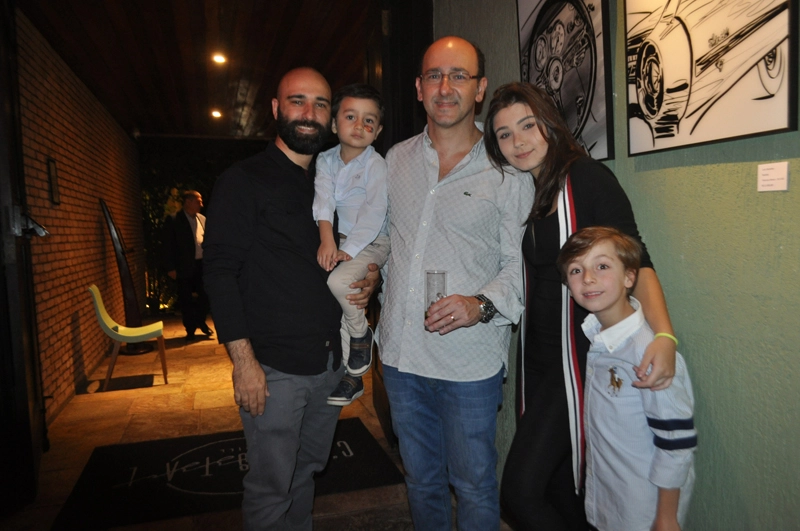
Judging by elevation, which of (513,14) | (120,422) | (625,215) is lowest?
(120,422)

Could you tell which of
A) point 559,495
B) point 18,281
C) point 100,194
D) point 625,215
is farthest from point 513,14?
point 100,194

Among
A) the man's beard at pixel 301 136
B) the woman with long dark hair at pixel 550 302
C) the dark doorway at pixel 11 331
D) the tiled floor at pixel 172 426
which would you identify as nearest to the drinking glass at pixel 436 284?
the woman with long dark hair at pixel 550 302

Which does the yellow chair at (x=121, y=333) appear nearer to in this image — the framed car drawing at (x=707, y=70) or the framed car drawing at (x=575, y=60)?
the framed car drawing at (x=575, y=60)

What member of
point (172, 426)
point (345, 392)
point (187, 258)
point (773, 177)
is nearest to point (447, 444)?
point (345, 392)

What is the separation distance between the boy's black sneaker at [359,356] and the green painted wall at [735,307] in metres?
1.10

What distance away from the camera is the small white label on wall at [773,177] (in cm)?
115

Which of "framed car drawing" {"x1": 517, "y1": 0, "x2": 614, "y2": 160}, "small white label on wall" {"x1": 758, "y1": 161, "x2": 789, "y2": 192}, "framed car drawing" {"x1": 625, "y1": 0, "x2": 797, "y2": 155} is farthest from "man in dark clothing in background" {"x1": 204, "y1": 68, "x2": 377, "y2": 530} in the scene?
"small white label on wall" {"x1": 758, "y1": 161, "x2": 789, "y2": 192}

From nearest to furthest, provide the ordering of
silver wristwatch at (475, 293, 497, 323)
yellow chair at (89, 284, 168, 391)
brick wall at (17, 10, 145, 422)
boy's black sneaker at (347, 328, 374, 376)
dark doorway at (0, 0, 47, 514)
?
1. silver wristwatch at (475, 293, 497, 323)
2. boy's black sneaker at (347, 328, 374, 376)
3. dark doorway at (0, 0, 47, 514)
4. brick wall at (17, 10, 145, 422)
5. yellow chair at (89, 284, 168, 391)

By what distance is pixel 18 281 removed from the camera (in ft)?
9.23

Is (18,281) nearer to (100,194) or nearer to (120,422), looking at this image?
(120,422)

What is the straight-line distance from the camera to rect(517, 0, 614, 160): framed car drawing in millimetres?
1730

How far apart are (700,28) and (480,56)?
800 mm

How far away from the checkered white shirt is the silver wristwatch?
38 mm

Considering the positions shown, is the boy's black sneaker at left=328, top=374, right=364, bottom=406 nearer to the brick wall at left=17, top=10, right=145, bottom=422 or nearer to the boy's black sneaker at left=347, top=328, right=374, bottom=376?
the boy's black sneaker at left=347, top=328, right=374, bottom=376
